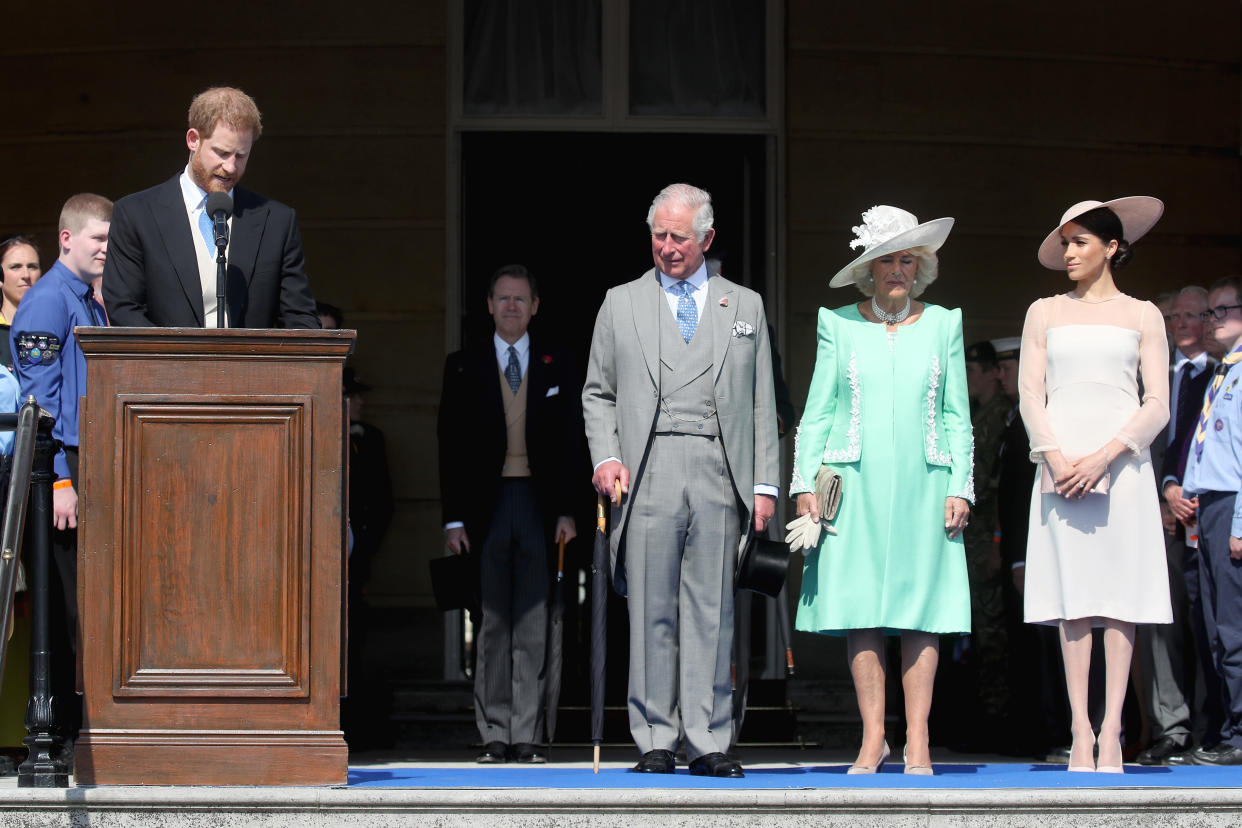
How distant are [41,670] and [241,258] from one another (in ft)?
4.31

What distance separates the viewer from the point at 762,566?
19.4ft

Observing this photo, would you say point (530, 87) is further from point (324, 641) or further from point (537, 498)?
point (324, 641)

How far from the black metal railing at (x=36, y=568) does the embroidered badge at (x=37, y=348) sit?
71cm

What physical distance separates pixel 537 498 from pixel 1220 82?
15.4 feet

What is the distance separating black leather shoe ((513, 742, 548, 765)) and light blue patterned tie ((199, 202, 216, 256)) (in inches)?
99.6

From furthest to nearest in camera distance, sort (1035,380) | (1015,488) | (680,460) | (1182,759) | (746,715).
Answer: (746,715), (1015,488), (1182,759), (1035,380), (680,460)

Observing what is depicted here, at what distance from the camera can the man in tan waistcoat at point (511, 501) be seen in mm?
7113

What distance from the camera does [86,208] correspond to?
20.4ft

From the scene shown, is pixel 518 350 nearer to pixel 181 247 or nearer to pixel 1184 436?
pixel 181 247

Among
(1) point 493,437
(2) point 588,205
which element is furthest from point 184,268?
(2) point 588,205

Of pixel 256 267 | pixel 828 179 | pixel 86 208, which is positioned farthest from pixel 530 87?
pixel 256 267

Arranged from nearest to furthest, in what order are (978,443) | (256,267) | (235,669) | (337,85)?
(235,669) → (256,267) → (978,443) → (337,85)

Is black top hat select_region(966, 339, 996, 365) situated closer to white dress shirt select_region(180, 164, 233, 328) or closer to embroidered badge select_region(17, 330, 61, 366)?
white dress shirt select_region(180, 164, 233, 328)

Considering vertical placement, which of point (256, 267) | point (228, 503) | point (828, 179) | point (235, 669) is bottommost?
point (235, 669)
